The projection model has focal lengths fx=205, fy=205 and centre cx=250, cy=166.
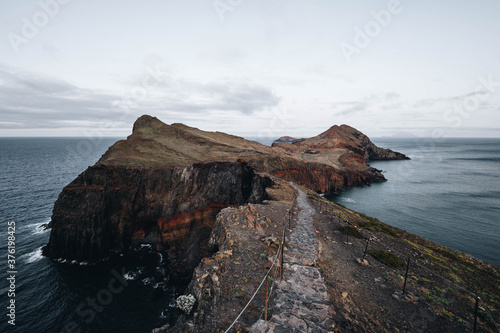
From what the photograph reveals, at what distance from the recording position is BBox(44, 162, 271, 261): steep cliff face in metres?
32.1

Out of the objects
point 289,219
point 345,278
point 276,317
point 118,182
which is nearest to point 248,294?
point 276,317

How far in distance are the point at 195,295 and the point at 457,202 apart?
71463 millimetres

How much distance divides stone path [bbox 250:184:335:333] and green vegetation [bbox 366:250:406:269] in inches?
182

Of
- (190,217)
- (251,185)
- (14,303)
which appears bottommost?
(14,303)

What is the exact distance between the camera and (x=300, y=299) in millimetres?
9617

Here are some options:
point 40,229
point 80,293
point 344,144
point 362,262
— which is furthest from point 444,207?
point 40,229

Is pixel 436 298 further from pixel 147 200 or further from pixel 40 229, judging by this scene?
pixel 40 229

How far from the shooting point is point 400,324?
938cm

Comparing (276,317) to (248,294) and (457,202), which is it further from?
(457,202)

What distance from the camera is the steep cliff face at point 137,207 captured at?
32.1m

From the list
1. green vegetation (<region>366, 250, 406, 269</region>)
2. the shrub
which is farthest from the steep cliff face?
the shrub

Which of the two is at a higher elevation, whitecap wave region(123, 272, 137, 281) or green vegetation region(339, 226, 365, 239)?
green vegetation region(339, 226, 365, 239)

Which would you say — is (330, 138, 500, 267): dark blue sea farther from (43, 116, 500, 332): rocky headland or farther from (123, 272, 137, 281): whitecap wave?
(123, 272, 137, 281): whitecap wave

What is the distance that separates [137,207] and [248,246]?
101 feet
